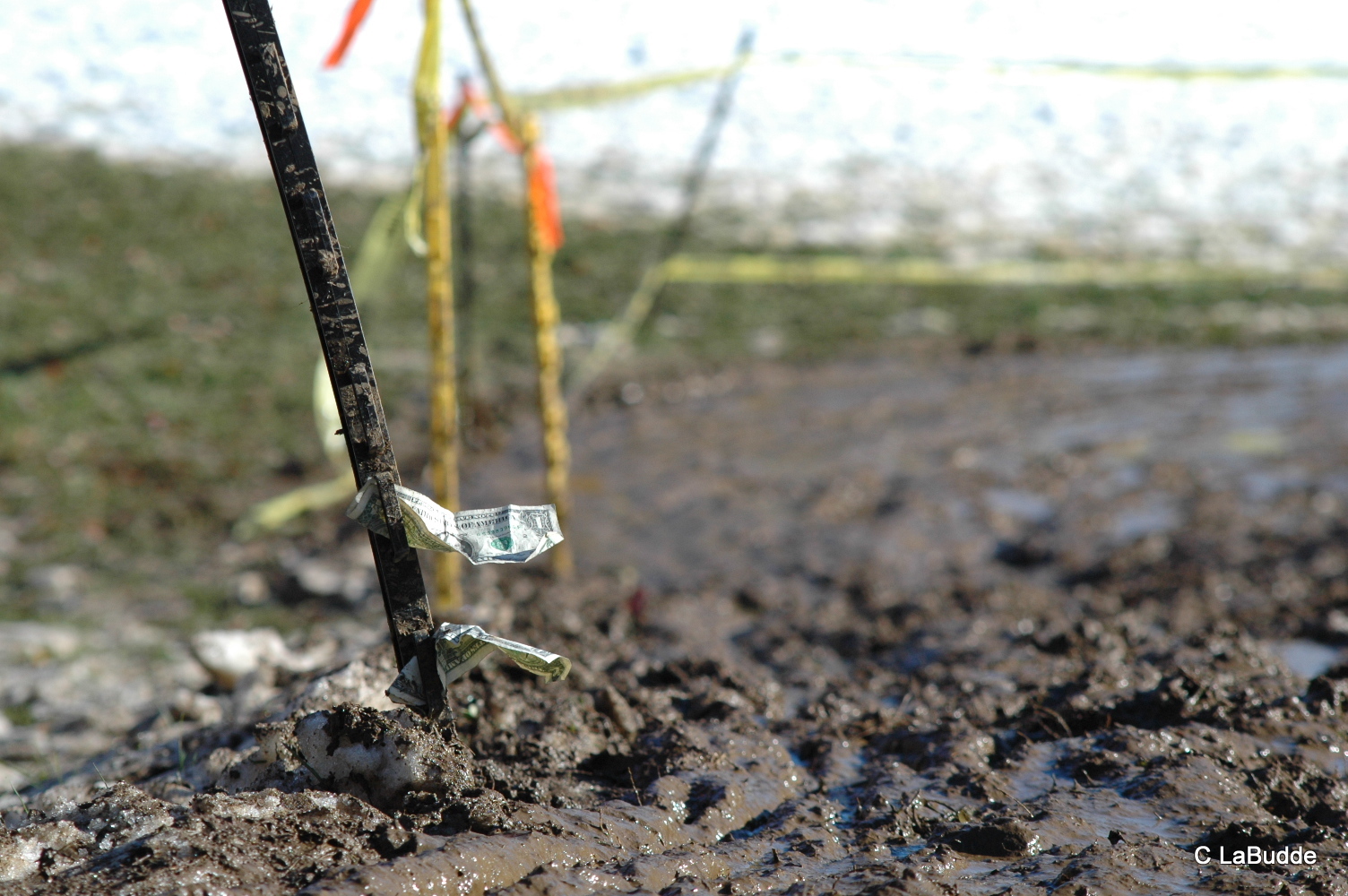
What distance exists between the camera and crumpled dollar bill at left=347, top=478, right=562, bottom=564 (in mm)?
1437

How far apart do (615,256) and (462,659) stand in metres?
5.37

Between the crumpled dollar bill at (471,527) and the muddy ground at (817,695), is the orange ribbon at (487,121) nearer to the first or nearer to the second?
the muddy ground at (817,695)

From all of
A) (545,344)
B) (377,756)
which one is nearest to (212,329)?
(545,344)

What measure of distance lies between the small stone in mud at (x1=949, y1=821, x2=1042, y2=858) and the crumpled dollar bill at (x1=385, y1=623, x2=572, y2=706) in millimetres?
650

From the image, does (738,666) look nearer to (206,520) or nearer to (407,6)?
(206,520)

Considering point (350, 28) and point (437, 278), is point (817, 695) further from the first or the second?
point (350, 28)

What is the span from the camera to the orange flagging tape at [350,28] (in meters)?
2.93

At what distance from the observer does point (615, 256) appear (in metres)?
6.71

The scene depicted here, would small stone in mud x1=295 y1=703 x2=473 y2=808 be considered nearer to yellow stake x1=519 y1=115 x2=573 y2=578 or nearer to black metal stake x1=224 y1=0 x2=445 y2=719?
black metal stake x1=224 y1=0 x2=445 y2=719

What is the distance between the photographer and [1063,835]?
1.62 metres

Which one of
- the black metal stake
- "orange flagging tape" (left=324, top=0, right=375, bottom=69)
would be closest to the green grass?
"orange flagging tape" (left=324, top=0, right=375, bottom=69)

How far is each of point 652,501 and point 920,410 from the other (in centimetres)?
160

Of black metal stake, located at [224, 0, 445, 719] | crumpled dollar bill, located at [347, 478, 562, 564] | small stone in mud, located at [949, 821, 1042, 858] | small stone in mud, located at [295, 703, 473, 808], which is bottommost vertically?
small stone in mud, located at [949, 821, 1042, 858]

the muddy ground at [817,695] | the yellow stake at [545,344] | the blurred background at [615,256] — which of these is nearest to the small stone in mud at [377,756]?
the muddy ground at [817,695]
